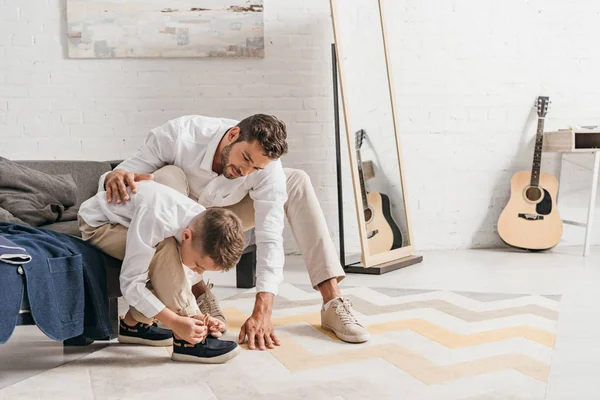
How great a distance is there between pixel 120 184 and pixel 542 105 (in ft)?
10.3

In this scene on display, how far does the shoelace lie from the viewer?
2.35 m

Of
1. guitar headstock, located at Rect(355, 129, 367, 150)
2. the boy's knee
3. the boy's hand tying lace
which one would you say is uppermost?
guitar headstock, located at Rect(355, 129, 367, 150)

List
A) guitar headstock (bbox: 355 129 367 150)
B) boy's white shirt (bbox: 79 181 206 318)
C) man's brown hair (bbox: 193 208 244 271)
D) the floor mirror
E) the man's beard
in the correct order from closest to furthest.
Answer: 1. man's brown hair (bbox: 193 208 244 271)
2. boy's white shirt (bbox: 79 181 206 318)
3. the man's beard
4. the floor mirror
5. guitar headstock (bbox: 355 129 367 150)

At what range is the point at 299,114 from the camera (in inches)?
172

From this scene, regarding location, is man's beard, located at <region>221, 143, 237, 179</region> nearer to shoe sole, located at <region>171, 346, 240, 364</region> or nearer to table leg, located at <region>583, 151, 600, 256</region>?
shoe sole, located at <region>171, 346, 240, 364</region>

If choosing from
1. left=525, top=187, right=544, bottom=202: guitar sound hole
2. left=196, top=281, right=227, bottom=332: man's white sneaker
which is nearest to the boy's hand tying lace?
left=196, top=281, right=227, bottom=332: man's white sneaker

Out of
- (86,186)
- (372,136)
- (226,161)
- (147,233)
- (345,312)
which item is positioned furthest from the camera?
(372,136)

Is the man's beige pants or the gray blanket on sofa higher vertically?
the gray blanket on sofa

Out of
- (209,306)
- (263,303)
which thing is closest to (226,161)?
(263,303)

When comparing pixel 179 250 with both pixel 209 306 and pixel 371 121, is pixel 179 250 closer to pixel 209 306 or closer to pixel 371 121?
pixel 209 306

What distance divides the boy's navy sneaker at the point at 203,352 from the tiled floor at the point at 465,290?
0.05 metres

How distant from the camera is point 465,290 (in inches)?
125

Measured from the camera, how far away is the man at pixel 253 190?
2154mm

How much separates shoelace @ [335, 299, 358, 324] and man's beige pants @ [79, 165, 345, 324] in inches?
4.0
